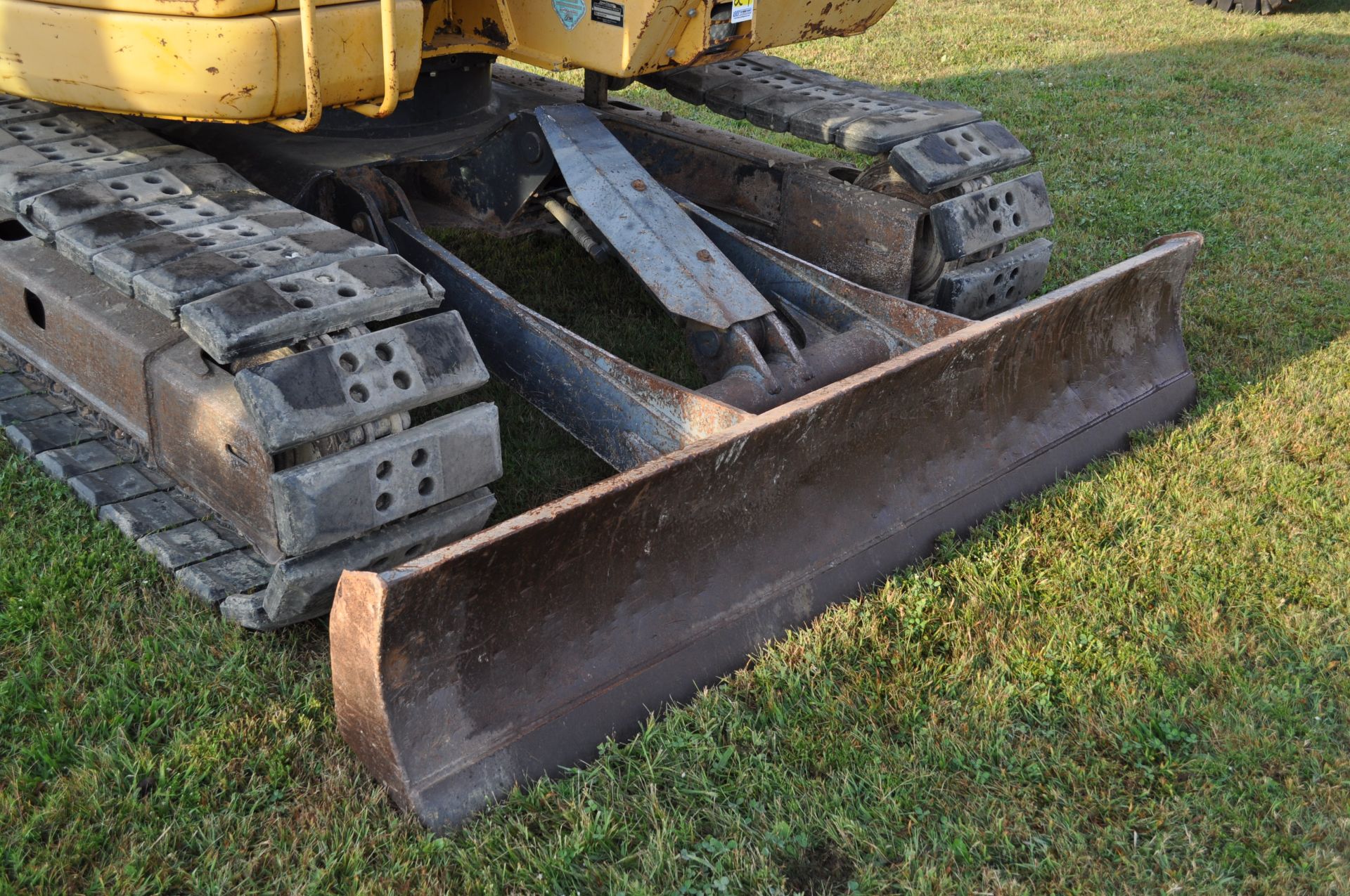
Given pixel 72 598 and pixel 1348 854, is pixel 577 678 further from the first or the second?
pixel 1348 854

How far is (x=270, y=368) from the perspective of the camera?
279cm

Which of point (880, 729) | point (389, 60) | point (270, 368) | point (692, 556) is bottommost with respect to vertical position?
point (880, 729)

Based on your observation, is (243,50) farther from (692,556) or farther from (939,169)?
(939,169)

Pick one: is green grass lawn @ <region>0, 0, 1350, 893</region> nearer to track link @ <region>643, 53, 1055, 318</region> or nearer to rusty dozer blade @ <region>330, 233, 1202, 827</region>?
rusty dozer blade @ <region>330, 233, 1202, 827</region>

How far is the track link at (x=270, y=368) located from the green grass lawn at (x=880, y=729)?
183mm

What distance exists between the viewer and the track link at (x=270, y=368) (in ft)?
9.29

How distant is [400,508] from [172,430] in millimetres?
885

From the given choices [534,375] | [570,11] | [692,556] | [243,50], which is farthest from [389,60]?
[692,556]

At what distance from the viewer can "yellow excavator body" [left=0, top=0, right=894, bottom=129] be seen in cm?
315

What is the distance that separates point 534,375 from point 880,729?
1.55 metres

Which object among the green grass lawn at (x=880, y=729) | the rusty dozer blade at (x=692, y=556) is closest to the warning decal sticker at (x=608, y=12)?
the rusty dozer blade at (x=692, y=556)

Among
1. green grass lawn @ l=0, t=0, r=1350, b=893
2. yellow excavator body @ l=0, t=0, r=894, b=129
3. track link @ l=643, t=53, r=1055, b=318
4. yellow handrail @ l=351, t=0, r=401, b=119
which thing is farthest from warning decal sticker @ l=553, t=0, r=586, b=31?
green grass lawn @ l=0, t=0, r=1350, b=893

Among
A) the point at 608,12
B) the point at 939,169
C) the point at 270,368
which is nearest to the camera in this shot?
the point at 270,368

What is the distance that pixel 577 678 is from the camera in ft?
9.43
